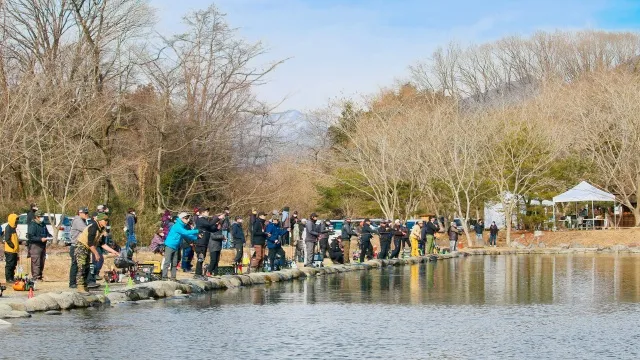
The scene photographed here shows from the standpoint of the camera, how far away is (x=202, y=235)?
2848 cm

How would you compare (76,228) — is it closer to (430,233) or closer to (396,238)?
(396,238)

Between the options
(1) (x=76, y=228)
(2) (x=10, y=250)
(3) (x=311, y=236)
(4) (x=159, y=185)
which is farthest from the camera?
(4) (x=159, y=185)

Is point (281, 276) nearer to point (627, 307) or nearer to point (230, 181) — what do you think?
point (627, 307)

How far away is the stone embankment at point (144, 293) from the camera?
19141mm

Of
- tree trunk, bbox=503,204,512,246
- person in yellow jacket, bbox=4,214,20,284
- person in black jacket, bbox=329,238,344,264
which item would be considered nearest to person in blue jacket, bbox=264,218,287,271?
person in black jacket, bbox=329,238,344,264

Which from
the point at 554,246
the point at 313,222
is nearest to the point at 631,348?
the point at 313,222

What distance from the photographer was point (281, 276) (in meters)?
29.3

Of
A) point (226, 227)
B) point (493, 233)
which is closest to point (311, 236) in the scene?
point (226, 227)

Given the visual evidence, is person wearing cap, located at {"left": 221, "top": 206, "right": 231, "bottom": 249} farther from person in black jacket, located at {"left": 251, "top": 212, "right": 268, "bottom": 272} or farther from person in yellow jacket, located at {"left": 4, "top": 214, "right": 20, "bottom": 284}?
person in yellow jacket, located at {"left": 4, "top": 214, "right": 20, "bottom": 284}

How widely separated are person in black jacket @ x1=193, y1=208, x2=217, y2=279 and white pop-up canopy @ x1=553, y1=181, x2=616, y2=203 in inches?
1565

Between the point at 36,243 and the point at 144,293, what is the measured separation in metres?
4.07

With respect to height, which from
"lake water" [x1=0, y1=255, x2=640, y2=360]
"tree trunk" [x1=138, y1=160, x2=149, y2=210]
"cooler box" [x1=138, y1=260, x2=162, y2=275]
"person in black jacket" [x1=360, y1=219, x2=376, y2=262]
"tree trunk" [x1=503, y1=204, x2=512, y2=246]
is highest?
"tree trunk" [x1=138, y1=160, x2=149, y2=210]

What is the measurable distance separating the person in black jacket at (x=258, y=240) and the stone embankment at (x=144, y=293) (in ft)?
2.76

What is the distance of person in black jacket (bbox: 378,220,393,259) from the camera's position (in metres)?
40.2
